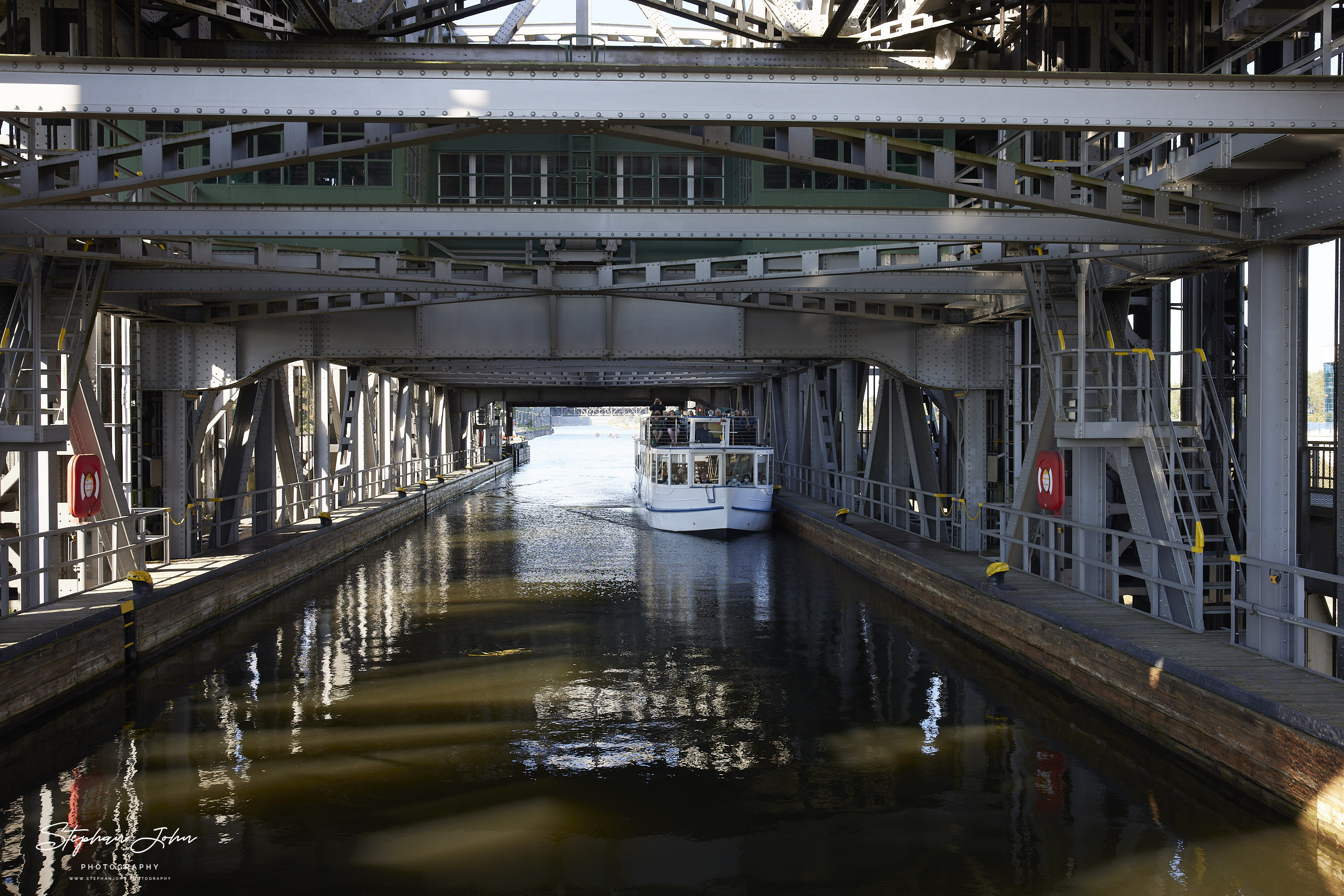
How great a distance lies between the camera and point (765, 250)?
2645 centimetres

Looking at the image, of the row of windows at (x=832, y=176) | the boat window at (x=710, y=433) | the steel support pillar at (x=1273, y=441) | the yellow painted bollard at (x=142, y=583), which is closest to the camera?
the steel support pillar at (x=1273, y=441)

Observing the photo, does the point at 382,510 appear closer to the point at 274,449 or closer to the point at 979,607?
the point at 274,449

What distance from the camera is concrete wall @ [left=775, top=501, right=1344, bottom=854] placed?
818 centimetres

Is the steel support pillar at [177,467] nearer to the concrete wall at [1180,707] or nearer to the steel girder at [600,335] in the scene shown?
the steel girder at [600,335]

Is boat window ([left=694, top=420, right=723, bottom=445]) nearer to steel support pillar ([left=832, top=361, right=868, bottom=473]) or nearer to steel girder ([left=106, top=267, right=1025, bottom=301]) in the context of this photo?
steel support pillar ([left=832, top=361, right=868, bottom=473])

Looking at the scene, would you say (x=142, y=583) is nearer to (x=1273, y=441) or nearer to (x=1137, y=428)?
(x=1137, y=428)

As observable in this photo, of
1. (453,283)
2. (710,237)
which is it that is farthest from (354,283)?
(710,237)

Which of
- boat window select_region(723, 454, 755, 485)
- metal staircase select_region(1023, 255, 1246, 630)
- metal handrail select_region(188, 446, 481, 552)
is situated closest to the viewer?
metal staircase select_region(1023, 255, 1246, 630)

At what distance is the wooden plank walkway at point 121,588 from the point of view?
39.2 ft

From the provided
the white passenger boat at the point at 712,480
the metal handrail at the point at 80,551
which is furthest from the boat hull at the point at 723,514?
the metal handrail at the point at 80,551

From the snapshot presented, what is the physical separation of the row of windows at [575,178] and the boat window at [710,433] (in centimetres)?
846

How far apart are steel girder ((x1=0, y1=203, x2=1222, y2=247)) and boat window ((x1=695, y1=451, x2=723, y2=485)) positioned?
18.9m

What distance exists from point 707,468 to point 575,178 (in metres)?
9.93

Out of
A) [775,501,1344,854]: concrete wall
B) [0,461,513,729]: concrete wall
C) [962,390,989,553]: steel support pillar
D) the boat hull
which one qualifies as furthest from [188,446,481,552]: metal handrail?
[962,390,989,553]: steel support pillar
